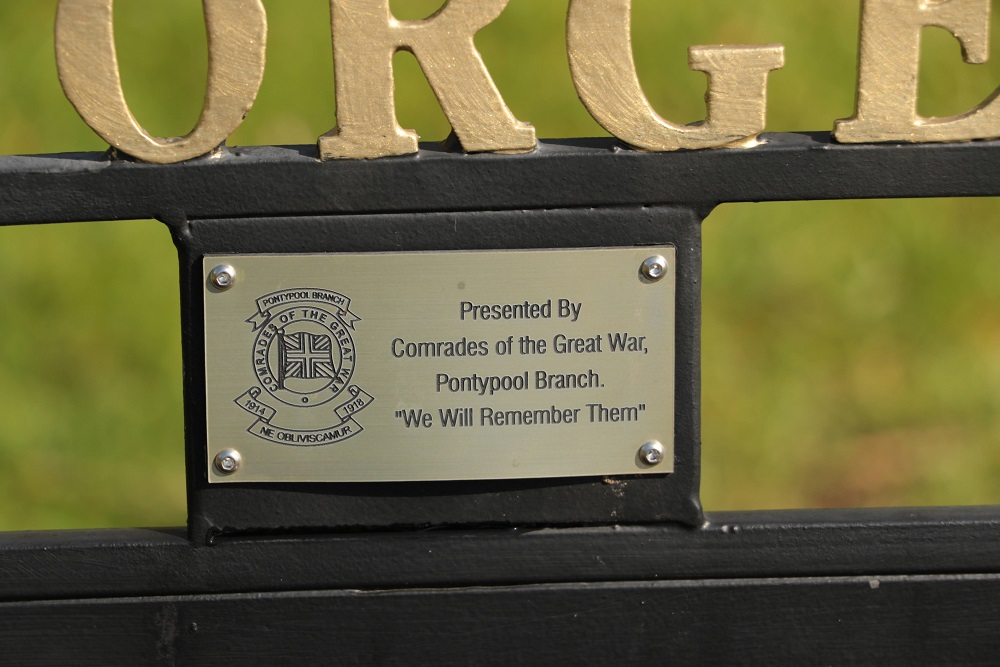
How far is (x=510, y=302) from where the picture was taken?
131 centimetres

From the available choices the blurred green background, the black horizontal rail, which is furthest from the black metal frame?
the blurred green background

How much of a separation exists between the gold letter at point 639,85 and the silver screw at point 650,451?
33 centimetres

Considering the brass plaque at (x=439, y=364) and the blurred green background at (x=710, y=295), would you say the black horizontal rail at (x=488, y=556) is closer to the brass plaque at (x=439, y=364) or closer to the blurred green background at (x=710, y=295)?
the brass plaque at (x=439, y=364)

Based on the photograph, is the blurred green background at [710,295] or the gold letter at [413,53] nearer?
the gold letter at [413,53]

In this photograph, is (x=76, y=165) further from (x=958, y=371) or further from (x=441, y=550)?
(x=958, y=371)

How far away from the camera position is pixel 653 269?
4.31 ft

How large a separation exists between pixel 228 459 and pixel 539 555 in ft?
1.22

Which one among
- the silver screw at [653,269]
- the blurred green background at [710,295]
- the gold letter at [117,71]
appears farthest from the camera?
the blurred green background at [710,295]

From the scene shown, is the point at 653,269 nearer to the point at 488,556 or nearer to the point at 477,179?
the point at 477,179

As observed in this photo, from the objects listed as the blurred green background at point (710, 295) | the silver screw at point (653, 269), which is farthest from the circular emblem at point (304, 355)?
the blurred green background at point (710, 295)

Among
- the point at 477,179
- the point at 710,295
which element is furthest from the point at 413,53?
the point at 710,295

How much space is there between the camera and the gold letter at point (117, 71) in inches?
47.5

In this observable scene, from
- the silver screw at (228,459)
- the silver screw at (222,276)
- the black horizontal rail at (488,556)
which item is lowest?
the black horizontal rail at (488,556)

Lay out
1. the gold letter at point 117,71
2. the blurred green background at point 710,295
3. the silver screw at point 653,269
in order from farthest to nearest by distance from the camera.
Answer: the blurred green background at point 710,295 < the silver screw at point 653,269 < the gold letter at point 117,71
